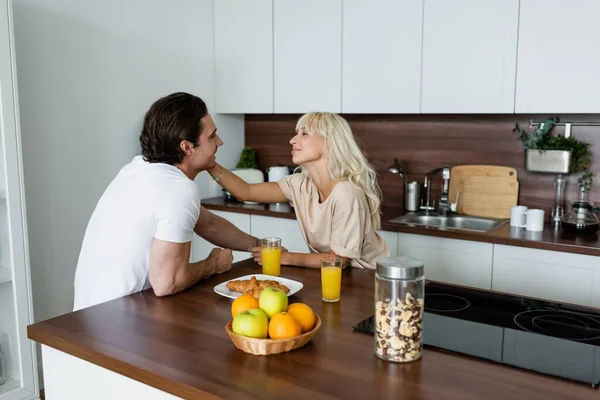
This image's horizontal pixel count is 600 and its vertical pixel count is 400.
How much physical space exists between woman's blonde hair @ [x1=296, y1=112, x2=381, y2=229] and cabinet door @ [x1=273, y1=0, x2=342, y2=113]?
1260 millimetres

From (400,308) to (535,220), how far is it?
74.4 inches

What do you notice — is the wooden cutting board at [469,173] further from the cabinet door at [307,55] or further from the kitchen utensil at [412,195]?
the cabinet door at [307,55]

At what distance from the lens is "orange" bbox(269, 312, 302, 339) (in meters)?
1.32

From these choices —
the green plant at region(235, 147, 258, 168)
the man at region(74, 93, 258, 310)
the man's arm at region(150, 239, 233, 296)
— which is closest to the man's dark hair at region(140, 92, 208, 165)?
the man at region(74, 93, 258, 310)

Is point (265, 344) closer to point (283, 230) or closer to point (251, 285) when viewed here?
point (251, 285)

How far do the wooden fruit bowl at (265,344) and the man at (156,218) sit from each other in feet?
1.55

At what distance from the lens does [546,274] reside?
268cm

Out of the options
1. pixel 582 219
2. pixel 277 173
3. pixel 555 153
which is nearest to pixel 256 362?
pixel 582 219

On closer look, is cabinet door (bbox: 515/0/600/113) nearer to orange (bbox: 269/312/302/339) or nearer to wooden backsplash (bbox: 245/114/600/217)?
wooden backsplash (bbox: 245/114/600/217)

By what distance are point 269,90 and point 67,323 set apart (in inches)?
96.8

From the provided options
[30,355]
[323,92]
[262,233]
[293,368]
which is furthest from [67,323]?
[323,92]

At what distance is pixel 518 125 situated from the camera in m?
3.24

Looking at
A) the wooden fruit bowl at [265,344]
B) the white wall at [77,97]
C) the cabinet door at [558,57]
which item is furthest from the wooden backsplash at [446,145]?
the wooden fruit bowl at [265,344]

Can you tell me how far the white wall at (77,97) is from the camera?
2.91m
